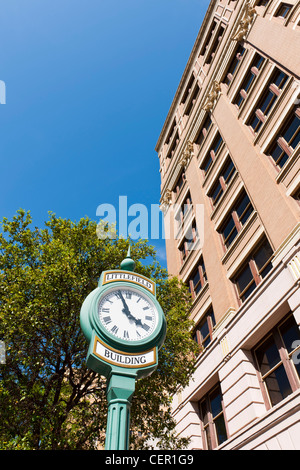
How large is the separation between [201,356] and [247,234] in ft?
18.6

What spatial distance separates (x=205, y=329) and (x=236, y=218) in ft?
18.7

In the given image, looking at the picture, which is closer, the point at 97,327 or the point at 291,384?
the point at 97,327

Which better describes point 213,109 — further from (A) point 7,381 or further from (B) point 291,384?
(A) point 7,381

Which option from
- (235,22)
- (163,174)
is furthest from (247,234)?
(163,174)

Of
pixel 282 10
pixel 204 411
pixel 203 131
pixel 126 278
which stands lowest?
pixel 126 278

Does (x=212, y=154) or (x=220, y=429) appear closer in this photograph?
(x=220, y=429)

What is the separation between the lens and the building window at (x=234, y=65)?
21594 mm

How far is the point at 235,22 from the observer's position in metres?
22.2

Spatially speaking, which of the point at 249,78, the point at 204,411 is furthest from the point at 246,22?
the point at 204,411

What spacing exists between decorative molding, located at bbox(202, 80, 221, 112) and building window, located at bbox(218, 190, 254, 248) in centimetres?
993

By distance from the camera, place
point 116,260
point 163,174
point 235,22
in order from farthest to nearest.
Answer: point 163,174, point 235,22, point 116,260

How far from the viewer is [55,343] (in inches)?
407

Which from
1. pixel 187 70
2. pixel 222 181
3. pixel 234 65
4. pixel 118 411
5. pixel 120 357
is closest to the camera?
pixel 118 411

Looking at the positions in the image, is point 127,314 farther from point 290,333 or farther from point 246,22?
point 246,22
